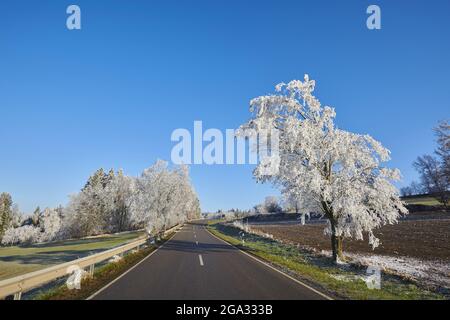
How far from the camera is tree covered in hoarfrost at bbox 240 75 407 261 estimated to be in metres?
19.3

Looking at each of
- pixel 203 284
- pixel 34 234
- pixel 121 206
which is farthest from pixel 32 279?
pixel 34 234

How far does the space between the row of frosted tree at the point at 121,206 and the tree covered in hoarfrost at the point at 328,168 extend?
69.3 feet

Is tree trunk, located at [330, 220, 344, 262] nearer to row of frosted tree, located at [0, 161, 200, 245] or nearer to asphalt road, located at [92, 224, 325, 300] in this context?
asphalt road, located at [92, 224, 325, 300]

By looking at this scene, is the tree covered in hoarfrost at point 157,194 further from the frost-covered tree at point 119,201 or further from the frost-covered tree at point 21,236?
the frost-covered tree at point 21,236

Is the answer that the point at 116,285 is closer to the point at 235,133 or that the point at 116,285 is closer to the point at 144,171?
the point at 235,133

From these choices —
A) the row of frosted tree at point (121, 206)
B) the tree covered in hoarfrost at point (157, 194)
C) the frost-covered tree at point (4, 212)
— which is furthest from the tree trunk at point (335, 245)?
the frost-covered tree at point (4, 212)

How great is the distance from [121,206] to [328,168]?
58151 millimetres

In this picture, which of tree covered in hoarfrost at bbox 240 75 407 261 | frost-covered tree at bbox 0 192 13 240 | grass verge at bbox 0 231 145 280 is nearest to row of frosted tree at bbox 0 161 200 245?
frost-covered tree at bbox 0 192 13 240

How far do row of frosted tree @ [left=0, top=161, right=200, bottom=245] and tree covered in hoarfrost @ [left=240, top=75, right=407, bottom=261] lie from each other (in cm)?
2111

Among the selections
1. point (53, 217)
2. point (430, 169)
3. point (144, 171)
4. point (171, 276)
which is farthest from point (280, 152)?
point (53, 217)

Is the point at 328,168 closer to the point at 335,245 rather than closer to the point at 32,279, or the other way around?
the point at 335,245

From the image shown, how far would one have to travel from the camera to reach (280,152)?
20750mm
